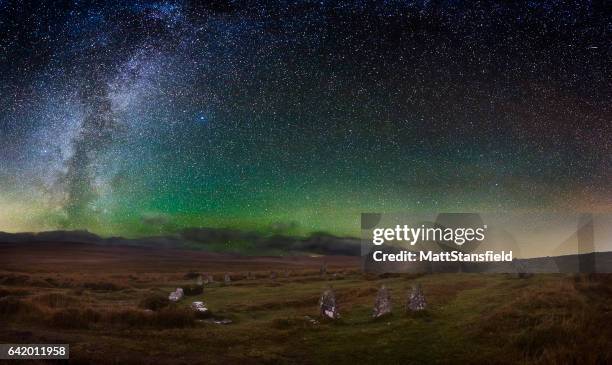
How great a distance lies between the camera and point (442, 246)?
61.6m

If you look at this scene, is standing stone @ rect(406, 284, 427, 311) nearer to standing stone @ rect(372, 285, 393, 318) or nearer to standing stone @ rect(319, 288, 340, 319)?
standing stone @ rect(372, 285, 393, 318)

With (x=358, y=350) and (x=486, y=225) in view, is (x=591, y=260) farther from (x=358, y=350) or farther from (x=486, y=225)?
(x=358, y=350)

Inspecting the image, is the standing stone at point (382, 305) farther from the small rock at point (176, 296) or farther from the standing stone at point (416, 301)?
the small rock at point (176, 296)

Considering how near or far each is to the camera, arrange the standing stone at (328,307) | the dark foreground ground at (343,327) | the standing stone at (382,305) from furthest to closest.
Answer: the standing stone at (382,305) < the standing stone at (328,307) < the dark foreground ground at (343,327)

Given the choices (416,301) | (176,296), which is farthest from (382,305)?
(176,296)

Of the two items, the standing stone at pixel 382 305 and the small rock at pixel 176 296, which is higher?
the standing stone at pixel 382 305

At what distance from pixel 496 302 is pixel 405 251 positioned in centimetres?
1797

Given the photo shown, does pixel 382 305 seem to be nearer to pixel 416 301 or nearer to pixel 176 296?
pixel 416 301

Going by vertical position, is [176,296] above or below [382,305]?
below

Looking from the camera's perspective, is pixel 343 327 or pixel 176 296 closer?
pixel 343 327

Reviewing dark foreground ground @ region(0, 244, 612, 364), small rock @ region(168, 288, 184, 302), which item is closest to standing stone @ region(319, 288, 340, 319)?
dark foreground ground @ region(0, 244, 612, 364)

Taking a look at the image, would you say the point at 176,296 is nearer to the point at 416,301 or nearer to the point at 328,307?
the point at 328,307

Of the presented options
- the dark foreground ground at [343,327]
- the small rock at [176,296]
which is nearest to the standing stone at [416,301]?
the dark foreground ground at [343,327]

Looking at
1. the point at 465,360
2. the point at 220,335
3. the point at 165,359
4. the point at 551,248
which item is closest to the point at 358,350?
the point at 465,360
